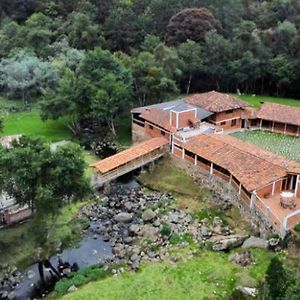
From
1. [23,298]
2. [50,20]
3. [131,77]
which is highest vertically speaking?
[50,20]

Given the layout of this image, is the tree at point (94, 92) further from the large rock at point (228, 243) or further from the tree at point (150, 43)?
the large rock at point (228, 243)

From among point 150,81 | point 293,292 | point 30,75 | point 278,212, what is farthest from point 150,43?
point 293,292

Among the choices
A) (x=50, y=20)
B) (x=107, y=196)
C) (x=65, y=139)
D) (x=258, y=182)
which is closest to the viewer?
(x=258, y=182)

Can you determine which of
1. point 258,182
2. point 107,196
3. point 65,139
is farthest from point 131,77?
point 258,182

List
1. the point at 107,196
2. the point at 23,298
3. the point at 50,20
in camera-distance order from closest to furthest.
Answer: the point at 23,298 < the point at 107,196 < the point at 50,20

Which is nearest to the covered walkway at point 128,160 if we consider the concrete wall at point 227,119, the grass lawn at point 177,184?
the grass lawn at point 177,184

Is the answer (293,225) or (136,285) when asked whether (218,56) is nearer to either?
(293,225)

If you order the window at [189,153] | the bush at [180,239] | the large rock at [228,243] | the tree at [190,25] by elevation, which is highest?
the tree at [190,25]

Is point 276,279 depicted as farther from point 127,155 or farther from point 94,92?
point 94,92
